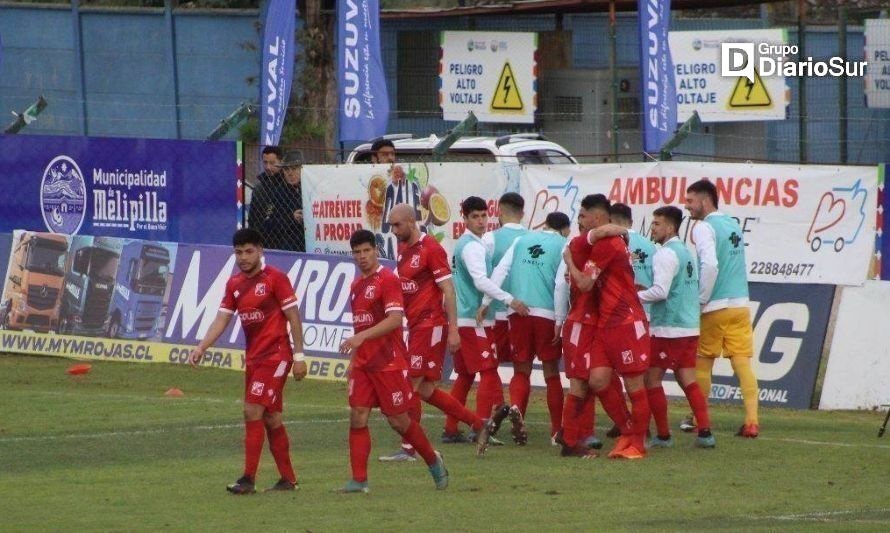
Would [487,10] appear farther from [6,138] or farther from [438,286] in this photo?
[438,286]

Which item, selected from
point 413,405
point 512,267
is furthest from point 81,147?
point 413,405

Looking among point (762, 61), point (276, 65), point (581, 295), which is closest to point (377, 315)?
point (581, 295)

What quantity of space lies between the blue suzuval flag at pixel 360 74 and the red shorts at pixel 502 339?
704 cm

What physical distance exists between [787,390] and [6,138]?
1154 cm

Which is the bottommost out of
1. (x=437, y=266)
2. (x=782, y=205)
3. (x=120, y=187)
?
(x=437, y=266)

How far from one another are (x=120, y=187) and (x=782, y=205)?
8.95m

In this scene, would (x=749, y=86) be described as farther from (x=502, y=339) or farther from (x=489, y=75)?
(x=502, y=339)

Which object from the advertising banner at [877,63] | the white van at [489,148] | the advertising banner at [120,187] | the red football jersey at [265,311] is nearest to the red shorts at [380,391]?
the red football jersey at [265,311]

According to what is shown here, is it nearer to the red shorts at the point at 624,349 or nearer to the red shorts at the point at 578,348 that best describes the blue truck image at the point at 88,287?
the red shorts at the point at 578,348

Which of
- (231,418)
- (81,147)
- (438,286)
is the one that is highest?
(81,147)

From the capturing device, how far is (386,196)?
19.2 metres

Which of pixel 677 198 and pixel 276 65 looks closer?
pixel 677 198

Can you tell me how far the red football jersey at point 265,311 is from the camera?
37.2ft

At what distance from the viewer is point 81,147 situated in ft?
71.7
